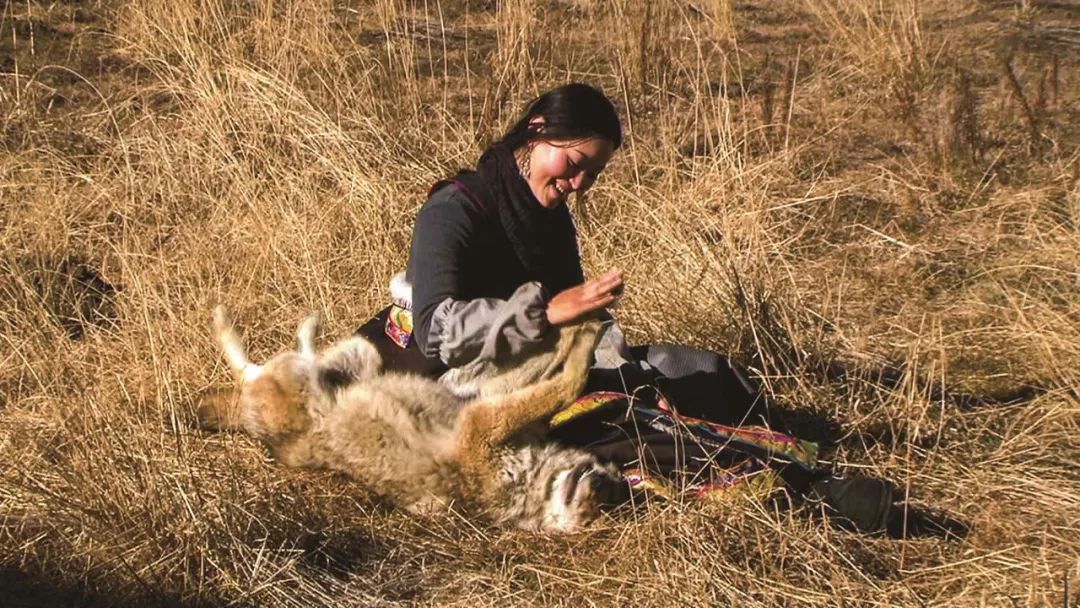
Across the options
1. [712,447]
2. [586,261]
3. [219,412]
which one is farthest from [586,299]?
[586,261]

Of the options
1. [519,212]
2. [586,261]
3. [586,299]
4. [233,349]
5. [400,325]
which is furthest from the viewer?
[586,261]

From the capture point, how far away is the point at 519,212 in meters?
3.05

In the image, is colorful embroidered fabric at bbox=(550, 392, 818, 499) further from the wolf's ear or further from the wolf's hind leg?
the wolf's ear

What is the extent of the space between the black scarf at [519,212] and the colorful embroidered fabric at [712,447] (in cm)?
36

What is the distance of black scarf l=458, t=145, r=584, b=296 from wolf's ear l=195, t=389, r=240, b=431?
0.80 meters

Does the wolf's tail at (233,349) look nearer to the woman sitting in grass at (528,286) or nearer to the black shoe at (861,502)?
the woman sitting in grass at (528,286)

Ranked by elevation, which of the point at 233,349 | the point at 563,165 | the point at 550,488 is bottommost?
the point at 550,488

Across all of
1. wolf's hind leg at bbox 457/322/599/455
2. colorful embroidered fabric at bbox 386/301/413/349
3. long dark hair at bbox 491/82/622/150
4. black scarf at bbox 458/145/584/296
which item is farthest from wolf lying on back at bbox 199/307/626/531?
long dark hair at bbox 491/82/622/150

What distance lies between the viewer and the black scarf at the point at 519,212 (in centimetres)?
303

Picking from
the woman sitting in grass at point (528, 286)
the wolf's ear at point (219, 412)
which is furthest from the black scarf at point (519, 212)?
the wolf's ear at point (219, 412)

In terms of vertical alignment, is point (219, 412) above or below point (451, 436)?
below

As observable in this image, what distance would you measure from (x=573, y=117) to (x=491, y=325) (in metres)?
0.53

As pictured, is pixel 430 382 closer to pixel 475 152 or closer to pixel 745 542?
pixel 745 542

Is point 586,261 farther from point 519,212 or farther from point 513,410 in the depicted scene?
point 513,410
